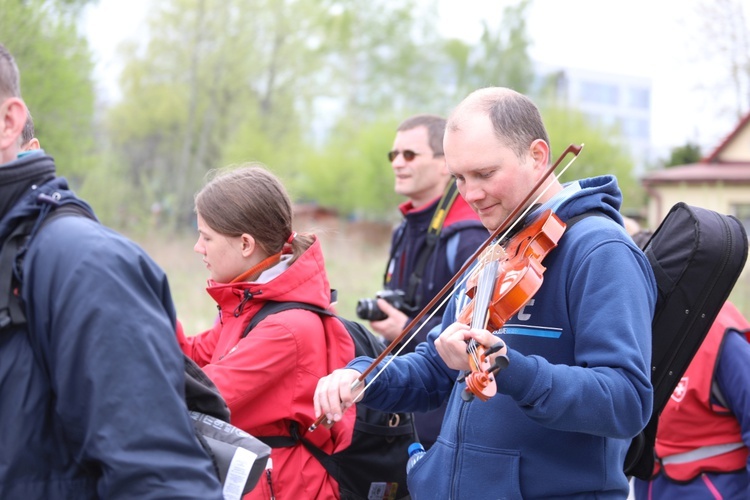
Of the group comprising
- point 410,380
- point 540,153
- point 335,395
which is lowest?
point 410,380

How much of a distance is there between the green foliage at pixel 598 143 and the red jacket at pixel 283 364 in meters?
29.2

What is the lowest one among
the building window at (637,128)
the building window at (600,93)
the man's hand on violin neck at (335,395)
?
the building window at (637,128)

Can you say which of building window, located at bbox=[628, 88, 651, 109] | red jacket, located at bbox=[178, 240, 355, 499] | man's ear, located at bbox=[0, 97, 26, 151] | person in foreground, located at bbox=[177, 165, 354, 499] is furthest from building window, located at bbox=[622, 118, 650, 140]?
man's ear, located at bbox=[0, 97, 26, 151]

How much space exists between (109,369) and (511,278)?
3.64ft

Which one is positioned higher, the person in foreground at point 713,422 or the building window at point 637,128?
the person in foreground at point 713,422

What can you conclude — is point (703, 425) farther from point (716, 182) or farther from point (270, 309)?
point (716, 182)

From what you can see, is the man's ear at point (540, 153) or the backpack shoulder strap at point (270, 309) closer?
the man's ear at point (540, 153)

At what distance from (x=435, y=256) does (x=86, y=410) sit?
2925 mm

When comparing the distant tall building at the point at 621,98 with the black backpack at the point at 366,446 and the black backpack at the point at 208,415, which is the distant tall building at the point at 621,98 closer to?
the black backpack at the point at 366,446

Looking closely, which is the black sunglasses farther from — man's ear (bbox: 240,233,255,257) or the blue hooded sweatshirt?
the blue hooded sweatshirt

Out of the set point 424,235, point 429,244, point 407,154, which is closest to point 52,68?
point 407,154

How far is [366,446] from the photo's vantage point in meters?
3.22

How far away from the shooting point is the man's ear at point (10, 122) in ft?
6.04

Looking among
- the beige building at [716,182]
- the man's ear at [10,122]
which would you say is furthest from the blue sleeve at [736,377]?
A: the beige building at [716,182]
